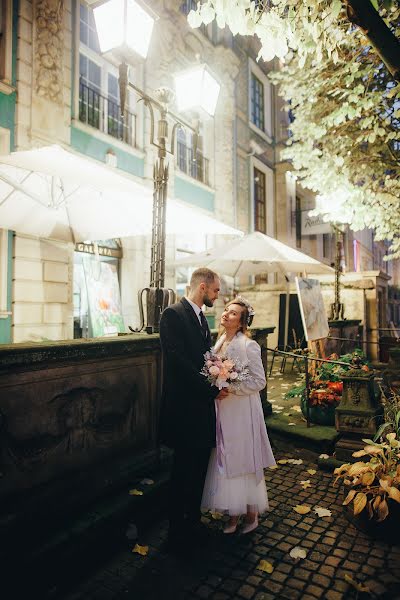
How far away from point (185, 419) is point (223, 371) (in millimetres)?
524

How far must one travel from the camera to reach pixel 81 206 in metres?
6.73

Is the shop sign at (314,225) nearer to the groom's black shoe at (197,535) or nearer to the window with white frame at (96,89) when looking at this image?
the window with white frame at (96,89)

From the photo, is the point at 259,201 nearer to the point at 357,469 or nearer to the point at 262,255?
the point at 262,255

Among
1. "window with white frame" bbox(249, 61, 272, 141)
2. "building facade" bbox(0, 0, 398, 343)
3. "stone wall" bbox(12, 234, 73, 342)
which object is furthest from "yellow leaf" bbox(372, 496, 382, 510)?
"window with white frame" bbox(249, 61, 272, 141)

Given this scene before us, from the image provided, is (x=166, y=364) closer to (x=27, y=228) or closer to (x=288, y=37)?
(x=288, y=37)

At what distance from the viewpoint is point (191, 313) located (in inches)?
124

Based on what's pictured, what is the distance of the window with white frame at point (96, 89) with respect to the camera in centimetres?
945

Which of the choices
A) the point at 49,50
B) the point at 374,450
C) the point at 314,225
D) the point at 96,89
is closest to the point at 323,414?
the point at 374,450

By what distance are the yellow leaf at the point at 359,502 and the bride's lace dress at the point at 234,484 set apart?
76 centimetres

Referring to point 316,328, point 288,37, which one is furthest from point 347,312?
point 288,37

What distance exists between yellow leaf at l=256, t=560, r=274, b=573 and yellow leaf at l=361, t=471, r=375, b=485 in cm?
107

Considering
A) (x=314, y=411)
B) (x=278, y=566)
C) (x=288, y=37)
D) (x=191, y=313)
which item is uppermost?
(x=288, y=37)

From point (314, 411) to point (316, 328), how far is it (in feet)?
5.29

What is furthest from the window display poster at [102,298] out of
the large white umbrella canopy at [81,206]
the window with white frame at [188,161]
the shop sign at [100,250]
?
the window with white frame at [188,161]
